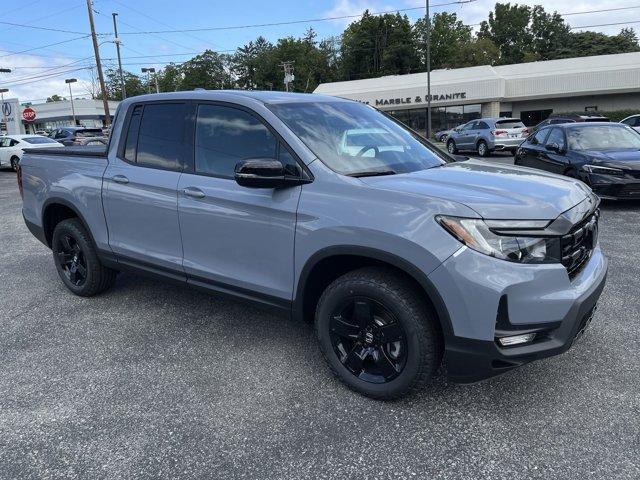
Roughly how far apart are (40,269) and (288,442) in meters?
4.83

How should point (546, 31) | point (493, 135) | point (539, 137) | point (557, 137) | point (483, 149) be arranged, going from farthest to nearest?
1. point (546, 31)
2. point (483, 149)
3. point (493, 135)
4. point (539, 137)
5. point (557, 137)

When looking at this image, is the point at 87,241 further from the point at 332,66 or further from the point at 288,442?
the point at 332,66

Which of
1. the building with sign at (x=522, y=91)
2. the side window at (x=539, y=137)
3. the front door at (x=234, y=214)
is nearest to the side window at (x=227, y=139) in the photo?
the front door at (x=234, y=214)

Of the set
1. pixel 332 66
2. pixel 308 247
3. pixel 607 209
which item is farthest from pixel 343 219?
pixel 332 66

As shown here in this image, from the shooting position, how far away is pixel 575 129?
958 centimetres

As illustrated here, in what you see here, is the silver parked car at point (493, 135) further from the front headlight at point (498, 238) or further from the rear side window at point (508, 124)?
the front headlight at point (498, 238)

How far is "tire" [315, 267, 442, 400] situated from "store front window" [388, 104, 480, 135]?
40040 mm

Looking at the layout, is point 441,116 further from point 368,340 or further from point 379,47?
point 379,47

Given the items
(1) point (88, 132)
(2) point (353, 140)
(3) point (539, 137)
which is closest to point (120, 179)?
(2) point (353, 140)

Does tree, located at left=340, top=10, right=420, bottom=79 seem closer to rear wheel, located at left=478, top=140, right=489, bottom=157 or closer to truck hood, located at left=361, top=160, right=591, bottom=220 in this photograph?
rear wheel, located at left=478, top=140, right=489, bottom=157

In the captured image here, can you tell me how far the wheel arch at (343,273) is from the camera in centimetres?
267

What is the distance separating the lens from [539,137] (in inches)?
414

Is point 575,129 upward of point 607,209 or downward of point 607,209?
upward

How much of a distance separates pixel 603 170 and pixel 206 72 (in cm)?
11150
